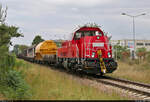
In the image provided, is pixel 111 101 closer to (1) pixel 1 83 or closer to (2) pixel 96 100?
(2) pixel 96 100

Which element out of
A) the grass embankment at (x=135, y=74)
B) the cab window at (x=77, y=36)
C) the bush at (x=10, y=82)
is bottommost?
the grass embankment at (x=135, y=74)

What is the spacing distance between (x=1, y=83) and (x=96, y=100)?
12.8 ft

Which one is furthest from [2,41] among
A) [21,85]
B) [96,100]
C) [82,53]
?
[82,53]

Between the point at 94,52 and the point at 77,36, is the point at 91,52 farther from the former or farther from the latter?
the point at 77,36

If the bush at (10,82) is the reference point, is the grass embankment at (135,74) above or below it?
below

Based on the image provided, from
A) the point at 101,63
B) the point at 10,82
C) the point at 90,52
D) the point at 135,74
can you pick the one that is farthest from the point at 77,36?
the point at 10,82

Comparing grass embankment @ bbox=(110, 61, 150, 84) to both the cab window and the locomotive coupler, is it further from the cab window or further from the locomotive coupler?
the cab window

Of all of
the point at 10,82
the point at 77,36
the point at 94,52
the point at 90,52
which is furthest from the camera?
the point at 77,36

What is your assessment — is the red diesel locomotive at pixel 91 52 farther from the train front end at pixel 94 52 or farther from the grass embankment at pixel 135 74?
the grass embankment at pixel 135 74

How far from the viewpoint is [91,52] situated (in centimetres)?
1398

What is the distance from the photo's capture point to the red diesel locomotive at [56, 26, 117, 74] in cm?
1355

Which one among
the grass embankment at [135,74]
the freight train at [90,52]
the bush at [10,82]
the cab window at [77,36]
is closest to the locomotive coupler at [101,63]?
the freight train at [90,52]

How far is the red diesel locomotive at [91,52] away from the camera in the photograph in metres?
13.6

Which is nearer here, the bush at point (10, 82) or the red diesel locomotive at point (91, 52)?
the bush at point (10, 82)
